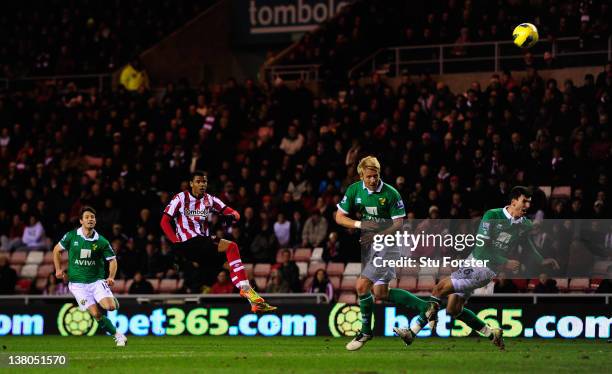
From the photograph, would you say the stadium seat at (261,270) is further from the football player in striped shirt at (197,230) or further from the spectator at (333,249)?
the football player in striped shirt at (197,230)

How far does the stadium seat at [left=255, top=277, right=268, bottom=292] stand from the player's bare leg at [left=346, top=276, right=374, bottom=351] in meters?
7.47

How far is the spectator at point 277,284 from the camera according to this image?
71.3 ft

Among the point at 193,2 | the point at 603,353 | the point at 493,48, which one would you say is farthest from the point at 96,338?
the point at 193,2

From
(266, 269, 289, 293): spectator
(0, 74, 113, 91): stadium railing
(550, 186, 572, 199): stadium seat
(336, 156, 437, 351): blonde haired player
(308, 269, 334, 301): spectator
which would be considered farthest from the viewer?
(0, 74, 113, 91): stadium railing

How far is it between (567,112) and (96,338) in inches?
365

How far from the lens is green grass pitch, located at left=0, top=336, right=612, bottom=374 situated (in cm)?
1260

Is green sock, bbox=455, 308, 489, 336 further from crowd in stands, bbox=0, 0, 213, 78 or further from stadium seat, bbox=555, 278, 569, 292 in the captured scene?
crowd in stands, bbox=0, 0, 213, 78

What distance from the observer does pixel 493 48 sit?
2602cm

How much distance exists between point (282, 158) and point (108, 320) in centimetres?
812

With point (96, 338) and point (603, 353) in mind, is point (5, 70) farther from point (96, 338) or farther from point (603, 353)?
point (603, 353)

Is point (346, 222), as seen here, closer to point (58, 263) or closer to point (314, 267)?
point (58, 263)

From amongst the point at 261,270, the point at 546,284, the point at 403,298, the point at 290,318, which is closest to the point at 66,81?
the point at 261,270

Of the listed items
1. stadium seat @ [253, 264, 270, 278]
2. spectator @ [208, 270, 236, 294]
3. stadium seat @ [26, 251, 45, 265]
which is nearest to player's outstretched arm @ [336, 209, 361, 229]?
spectator @ [208, 270, 236, 294]

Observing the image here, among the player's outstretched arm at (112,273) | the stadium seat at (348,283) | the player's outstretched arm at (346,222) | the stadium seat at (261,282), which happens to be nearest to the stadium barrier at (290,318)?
the stadium seat at (261,282)
